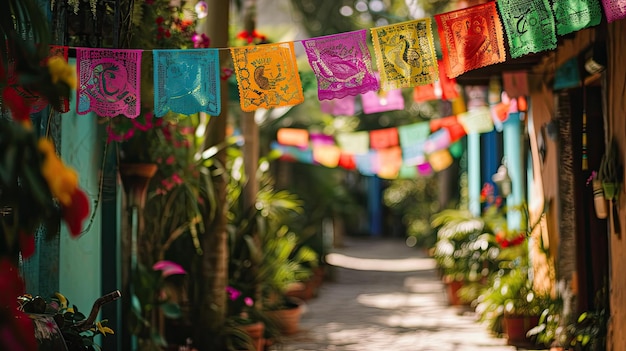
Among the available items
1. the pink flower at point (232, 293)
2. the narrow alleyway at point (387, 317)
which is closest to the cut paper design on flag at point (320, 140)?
the narrow alleyway at point (387, 317)

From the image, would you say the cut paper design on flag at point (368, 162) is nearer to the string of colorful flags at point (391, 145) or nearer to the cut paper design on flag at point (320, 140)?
the string of colorful flags at point (391, 145)

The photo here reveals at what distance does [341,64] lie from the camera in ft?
18.9

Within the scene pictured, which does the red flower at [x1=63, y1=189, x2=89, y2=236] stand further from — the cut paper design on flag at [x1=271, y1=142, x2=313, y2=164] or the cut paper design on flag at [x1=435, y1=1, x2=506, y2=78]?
the cut paper design on flag at [x1=271, y1=142, x2=313, y2=164]

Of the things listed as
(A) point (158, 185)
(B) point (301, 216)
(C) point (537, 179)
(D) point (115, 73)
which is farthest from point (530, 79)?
(B) point (301, 216)

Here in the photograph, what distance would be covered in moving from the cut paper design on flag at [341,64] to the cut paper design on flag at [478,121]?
5.59m

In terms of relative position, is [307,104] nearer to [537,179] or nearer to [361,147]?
[361,147]

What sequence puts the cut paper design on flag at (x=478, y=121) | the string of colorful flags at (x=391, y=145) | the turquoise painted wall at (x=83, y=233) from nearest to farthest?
the turquoise painted wall at (x=83, y=233) < the cut paper design on flag at (x=478, y=121) < the string of colorful flags at (x=391, y=145)

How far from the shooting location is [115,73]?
558cm

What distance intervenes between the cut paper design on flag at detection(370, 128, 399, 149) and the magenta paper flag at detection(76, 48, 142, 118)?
724 cm

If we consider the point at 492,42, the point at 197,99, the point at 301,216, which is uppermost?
the point at 492,42

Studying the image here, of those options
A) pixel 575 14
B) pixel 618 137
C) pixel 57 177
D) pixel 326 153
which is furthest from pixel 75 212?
pixel 326 153

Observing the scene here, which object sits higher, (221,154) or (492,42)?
(492,42)

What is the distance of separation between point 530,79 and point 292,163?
838cm

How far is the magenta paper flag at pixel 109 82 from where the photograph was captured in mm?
5508
